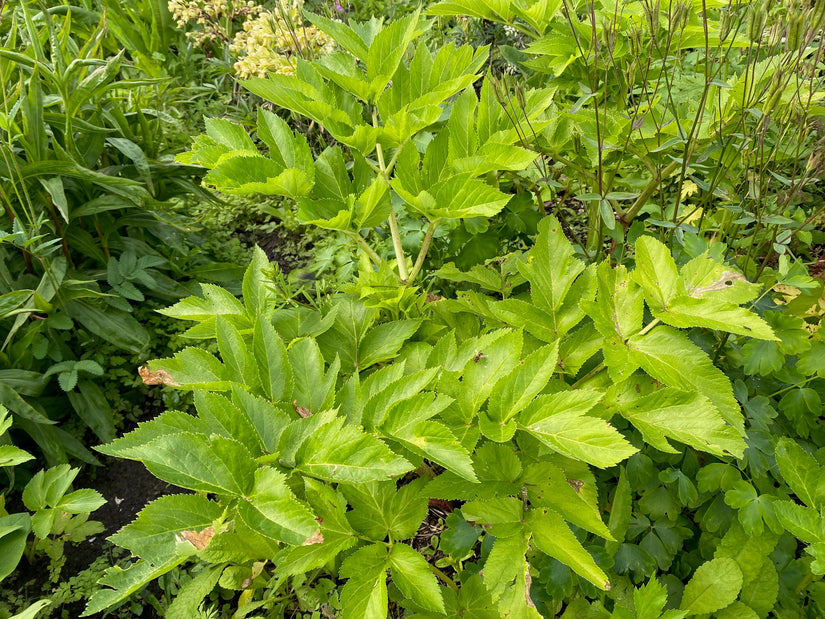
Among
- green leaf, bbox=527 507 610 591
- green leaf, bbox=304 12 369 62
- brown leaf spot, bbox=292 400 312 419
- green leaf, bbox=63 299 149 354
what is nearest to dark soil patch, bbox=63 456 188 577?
green leaf, bbox=63 299 149 354

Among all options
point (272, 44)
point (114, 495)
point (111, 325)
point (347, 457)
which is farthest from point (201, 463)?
point (272, 44)

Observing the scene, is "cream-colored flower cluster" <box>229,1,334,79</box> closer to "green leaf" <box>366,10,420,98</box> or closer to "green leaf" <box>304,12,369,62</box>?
"green leaf" <box>304,12,369,62</box>

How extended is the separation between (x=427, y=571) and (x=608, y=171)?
1123mm

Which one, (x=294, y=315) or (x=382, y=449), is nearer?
(x=382, y=449)

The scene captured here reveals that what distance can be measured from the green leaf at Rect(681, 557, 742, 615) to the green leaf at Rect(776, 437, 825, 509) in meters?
0.21

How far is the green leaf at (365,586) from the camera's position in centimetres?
82

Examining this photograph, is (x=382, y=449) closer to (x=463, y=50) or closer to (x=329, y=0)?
(x=463, y=50)

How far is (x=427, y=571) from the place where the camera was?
88 centimetres

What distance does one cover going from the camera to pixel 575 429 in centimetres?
80

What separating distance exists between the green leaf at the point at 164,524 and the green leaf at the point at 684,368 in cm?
72

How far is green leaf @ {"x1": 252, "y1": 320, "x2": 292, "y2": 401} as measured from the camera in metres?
0.90

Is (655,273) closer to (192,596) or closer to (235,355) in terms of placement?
(235,355)

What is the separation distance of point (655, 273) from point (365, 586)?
2.41 ft

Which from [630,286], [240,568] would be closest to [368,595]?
[630,286]
